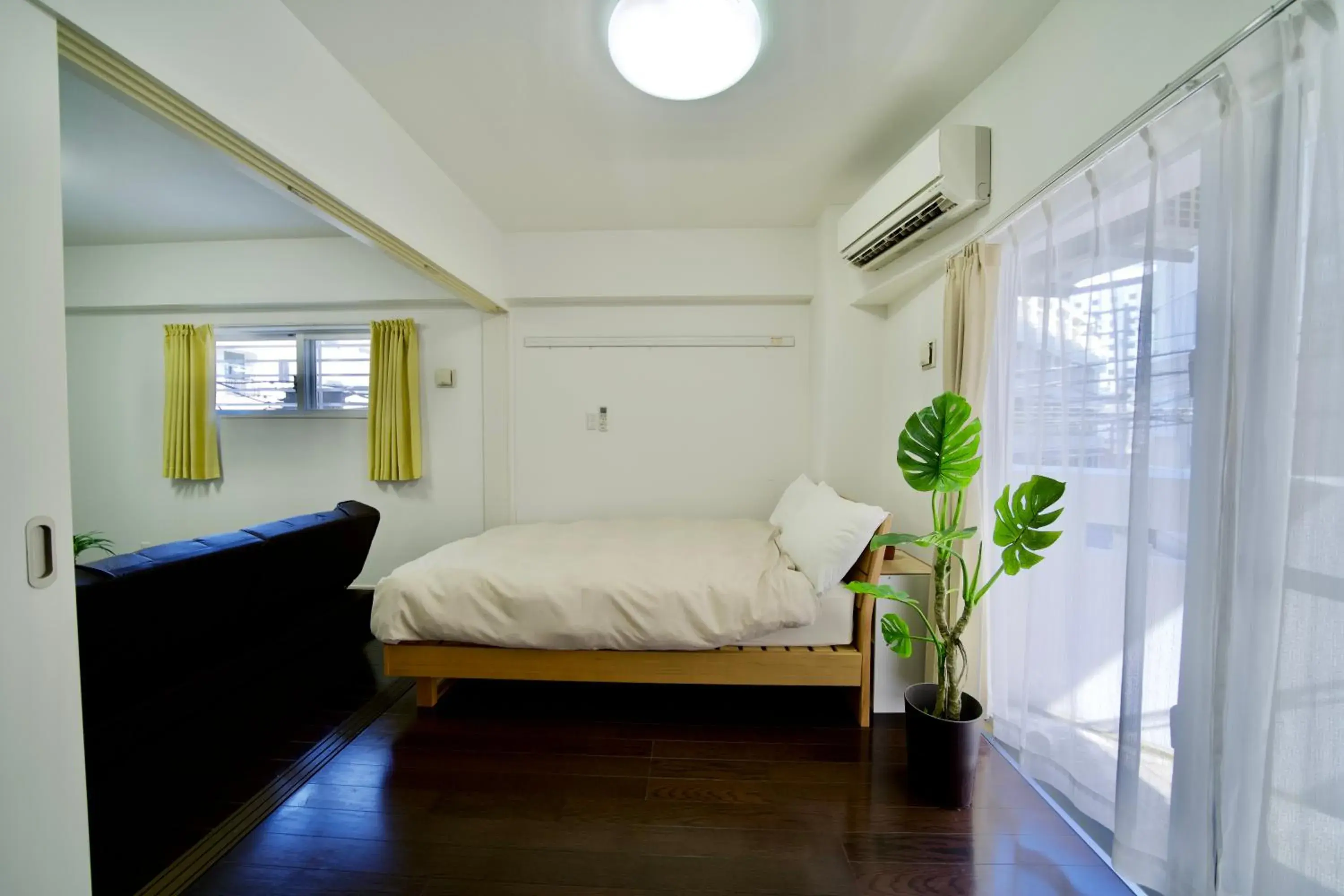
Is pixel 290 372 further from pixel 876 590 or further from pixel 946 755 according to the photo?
pixel 946 755

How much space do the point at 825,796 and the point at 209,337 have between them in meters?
4.83

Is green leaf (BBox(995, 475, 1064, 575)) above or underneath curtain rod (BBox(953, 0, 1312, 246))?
underneath

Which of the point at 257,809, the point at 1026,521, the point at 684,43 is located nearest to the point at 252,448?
the point at 257,809

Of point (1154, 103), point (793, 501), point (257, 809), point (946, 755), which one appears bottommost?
point (257, 809)

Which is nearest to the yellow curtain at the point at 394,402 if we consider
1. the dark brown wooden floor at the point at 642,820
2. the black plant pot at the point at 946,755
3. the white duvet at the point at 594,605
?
the white duvet at the point at 594,605

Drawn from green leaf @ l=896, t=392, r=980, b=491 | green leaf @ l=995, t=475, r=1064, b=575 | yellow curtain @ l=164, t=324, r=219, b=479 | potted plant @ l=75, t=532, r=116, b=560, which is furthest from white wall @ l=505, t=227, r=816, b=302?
potted plant @ l=75, t=532, r=116, b=560

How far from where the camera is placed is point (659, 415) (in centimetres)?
324

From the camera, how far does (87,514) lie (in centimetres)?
348

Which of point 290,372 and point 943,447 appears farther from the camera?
point 290,372

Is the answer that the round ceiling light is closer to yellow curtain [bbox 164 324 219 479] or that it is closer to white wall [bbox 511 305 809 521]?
white wall [bbox 511 305 809 521]

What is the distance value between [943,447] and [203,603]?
8.96 feet

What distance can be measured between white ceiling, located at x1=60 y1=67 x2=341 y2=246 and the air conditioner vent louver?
8.03 ft

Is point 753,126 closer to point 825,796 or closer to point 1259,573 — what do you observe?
point 1259,573

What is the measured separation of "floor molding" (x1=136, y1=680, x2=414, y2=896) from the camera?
1168mm
